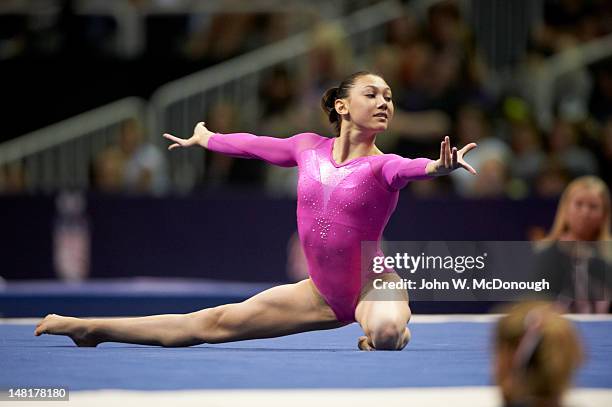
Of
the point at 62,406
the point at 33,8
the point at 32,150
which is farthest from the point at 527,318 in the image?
the point at 33,8

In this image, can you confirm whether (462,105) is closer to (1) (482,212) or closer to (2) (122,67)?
(1) (482,212)

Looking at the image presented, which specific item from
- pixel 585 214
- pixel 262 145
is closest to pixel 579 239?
pixel 585 214

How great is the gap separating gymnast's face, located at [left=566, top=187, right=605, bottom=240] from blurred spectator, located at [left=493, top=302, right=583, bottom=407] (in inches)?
155

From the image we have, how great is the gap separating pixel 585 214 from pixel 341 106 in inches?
70.1

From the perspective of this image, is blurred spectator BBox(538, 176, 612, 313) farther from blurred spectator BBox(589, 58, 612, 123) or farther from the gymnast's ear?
blurred spectator BBox(589, 58, 612, 123)

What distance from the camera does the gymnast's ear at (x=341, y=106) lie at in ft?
17.7

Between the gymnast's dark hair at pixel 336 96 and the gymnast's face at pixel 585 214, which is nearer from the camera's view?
the gymnast's dark hair at pixel 336 96

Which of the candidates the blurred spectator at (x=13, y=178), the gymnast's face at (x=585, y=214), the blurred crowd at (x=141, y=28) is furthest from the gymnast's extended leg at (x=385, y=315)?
the blurred crowd at (x=141, y=28)

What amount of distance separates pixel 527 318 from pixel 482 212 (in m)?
6.14

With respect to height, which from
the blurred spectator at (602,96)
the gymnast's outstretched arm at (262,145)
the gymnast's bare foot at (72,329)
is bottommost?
the gymnast's bare foot at (72,329)

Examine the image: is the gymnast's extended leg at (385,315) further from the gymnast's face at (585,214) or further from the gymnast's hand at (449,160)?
the gymnast's face at (585,214)

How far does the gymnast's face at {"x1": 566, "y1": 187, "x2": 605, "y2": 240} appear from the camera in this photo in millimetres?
6520

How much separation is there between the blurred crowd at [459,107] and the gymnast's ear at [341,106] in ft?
11.9

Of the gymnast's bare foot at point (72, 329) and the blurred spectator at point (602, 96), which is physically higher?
the blurred spectator at point (602, 96)
